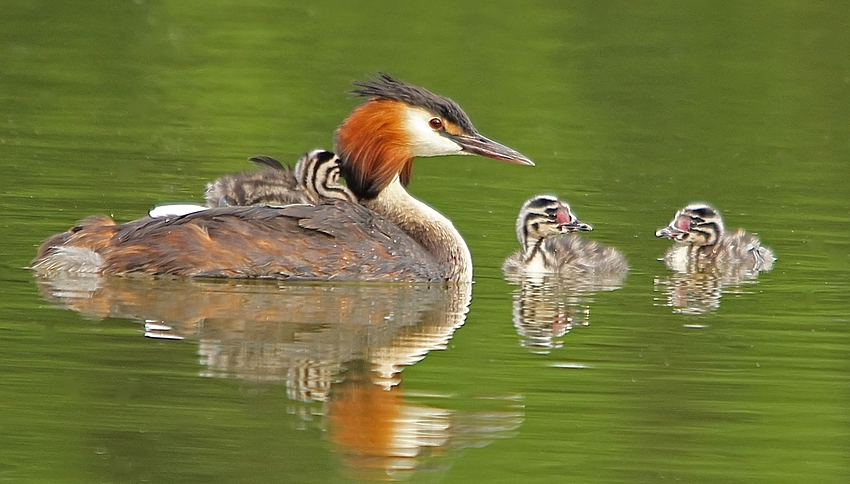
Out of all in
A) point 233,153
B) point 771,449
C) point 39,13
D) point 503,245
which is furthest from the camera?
point 39,13

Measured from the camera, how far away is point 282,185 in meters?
11.8

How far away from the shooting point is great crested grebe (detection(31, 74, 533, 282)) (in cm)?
1016

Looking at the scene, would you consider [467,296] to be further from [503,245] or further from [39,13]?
[39,13]

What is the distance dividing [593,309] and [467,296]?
0.84m

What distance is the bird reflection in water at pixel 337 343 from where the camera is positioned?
726 cm

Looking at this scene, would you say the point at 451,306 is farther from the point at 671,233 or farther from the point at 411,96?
the point at 671,233

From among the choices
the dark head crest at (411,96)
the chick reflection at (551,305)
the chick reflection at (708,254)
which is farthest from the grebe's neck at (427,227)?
the chick reflection at (708,254)

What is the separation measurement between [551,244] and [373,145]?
1.56m

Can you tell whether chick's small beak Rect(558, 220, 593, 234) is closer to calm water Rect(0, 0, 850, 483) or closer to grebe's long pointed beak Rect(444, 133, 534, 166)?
calm water Rect(0, 0, 850, 483)

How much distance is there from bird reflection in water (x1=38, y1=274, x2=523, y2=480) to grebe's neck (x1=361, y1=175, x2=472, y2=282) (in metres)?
0.18

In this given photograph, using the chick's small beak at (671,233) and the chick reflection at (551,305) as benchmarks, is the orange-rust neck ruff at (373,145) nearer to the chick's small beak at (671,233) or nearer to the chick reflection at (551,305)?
the chick reflection at (551,305)

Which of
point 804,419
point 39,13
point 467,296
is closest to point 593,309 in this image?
point 467,296

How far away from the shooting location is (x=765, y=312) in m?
9.99

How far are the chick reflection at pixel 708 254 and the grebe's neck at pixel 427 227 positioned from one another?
51.3 inches
